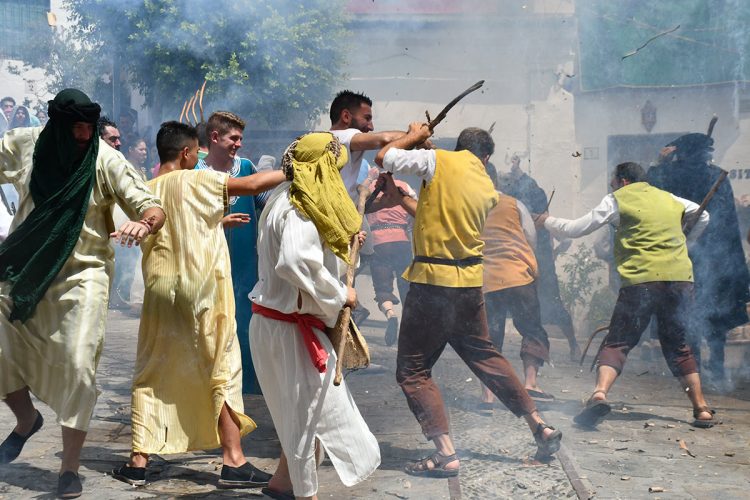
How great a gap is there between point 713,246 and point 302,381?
16.6 feet

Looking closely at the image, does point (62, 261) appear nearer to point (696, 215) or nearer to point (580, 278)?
point (696, 215)

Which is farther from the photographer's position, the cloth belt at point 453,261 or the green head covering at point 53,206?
the cloth belt at point 453,261

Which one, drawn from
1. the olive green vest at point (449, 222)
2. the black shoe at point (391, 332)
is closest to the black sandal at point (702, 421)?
the olive green vest at point (449, 222)

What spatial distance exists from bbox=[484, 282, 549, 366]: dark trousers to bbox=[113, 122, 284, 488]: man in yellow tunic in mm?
2740

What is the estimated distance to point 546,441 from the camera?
5.49 metres

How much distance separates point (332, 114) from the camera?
5.78 m

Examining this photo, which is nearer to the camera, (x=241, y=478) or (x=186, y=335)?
(x=241, y=478)

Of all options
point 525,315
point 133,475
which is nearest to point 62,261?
point 133,475

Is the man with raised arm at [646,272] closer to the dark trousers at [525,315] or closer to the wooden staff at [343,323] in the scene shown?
the dark trousers at [525,315]

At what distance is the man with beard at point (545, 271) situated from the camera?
9180 mm

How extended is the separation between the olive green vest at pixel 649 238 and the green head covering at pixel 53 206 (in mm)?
3720

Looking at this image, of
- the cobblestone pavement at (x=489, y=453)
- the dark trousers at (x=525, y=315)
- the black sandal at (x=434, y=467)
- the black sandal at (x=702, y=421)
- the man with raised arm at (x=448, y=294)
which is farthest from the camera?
the dark trousers at (x=525, y=315)

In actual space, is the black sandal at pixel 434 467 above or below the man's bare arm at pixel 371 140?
below

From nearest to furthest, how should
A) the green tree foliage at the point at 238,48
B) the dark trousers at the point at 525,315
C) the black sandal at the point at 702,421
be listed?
the black sandal at the point at 702,421, the dark trousers at the point at 525,315, the green tree foliage at the point at 238,48
